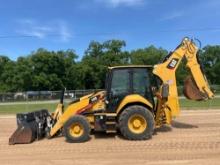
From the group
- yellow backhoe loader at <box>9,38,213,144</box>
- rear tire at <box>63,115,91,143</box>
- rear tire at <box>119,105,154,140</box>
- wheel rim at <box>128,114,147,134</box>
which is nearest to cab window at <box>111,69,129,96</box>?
yellow backhoe loader at <box>9,38,213,144</box>

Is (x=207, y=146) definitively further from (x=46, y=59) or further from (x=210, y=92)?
(x=46, y=59)

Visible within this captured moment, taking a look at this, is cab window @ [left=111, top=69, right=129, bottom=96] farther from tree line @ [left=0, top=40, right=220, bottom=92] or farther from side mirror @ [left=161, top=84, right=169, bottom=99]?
tree line @ [left=0, top=40, right=220, bottom=92]

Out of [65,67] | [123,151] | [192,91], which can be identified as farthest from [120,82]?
[65,67]

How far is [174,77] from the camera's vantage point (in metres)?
14.5

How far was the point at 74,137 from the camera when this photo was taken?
1352cm

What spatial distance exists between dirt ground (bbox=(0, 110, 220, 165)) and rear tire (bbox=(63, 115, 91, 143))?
0.27m

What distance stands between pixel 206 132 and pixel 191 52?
2.74m

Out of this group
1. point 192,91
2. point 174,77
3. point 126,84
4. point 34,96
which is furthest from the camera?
point 34,96

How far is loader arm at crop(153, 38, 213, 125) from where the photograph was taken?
1431 centimetres

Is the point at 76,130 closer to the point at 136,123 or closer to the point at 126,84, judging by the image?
the point at 136,123

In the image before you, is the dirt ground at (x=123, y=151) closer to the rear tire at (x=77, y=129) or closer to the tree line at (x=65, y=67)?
the rear tire at (x=77, y=129)

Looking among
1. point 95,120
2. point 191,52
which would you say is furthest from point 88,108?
point 191,52

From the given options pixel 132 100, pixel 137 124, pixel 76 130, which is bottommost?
pixel 76 130

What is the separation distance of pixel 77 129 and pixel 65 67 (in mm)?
77472
